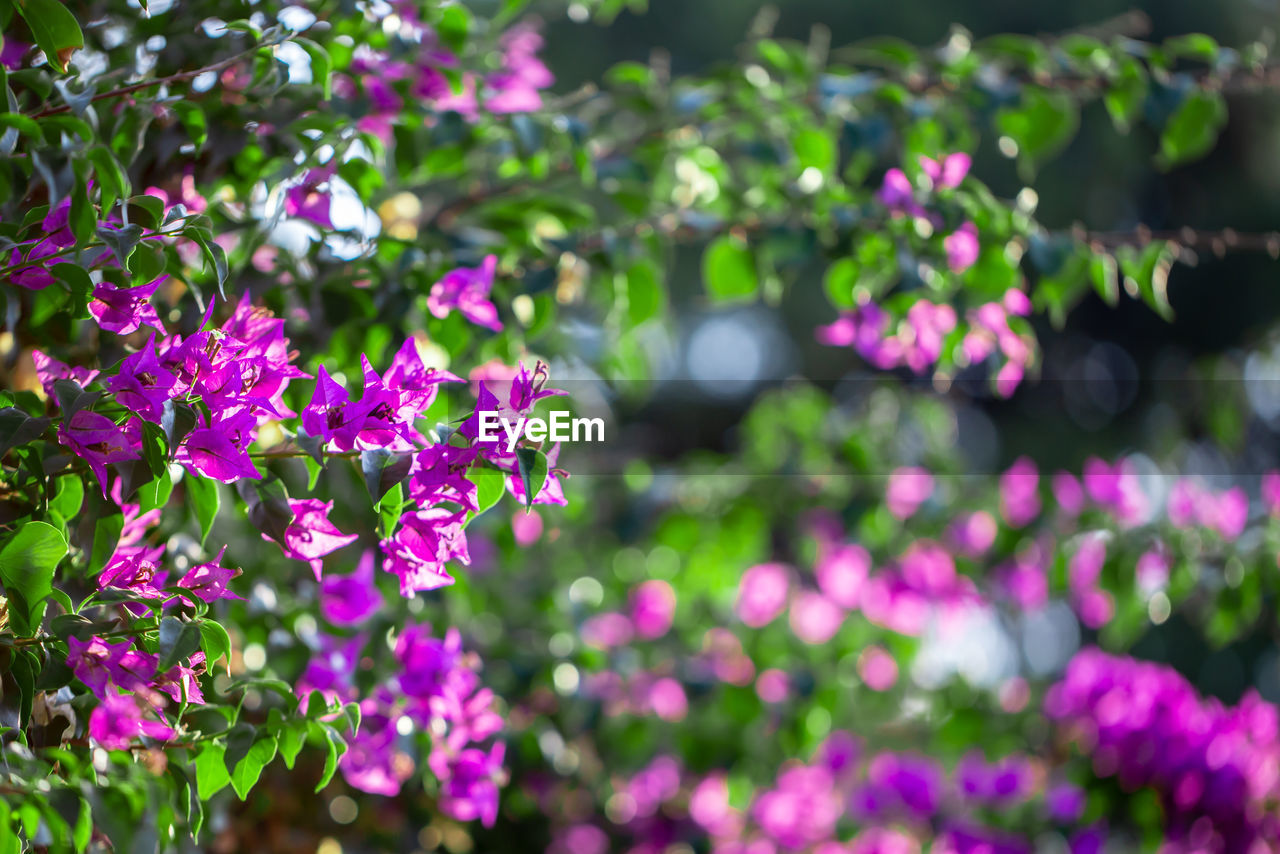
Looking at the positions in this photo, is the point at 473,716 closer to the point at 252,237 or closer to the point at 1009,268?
the point at 252,237

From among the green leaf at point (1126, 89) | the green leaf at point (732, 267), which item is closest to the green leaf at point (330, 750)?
the green leaf at point (732, 267)

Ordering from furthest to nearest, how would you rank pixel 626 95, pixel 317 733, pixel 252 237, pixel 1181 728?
pixel 1181 728 < pixel 626 95 < pixel 252 237 < pixel 317 733

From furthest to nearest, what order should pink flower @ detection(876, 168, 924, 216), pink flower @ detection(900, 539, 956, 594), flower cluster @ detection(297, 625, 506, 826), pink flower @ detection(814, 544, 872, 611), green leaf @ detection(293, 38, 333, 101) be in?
pink flower @ detection(814, 544, 872, 611), pink flower @ detection(900, 539, 956, 594), pink flower @ detection(876, 168, 924, 216), flower cluster @ detection(297, 625, 506, 826), green leaf @ detection(293, 38, 333, 101)

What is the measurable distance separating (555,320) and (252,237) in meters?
0.32

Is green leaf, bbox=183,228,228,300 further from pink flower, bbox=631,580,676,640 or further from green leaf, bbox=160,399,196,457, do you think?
pink flower, bbox=631,580,676,640

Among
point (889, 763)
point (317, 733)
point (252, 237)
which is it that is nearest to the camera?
point (317, 733)

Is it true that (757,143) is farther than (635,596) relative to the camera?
No

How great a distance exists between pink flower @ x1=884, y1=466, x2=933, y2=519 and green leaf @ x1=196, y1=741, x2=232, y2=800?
2.63ft

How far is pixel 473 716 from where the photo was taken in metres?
0.65

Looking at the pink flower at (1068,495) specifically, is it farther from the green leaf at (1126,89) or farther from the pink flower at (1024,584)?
the green leaf at (1126,89)

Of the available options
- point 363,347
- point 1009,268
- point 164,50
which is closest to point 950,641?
point 1009,268

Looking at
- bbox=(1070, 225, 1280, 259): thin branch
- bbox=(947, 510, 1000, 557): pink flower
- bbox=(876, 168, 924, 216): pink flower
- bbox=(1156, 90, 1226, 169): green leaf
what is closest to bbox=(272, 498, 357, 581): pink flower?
bbox=(876, 168, 924, 216): pink flower

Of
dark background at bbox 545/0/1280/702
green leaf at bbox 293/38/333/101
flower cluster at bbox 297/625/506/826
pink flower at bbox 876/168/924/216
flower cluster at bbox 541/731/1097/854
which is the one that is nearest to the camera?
green leaf at bbox 293/38/333/101

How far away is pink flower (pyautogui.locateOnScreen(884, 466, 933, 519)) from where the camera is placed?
44.8 inches
